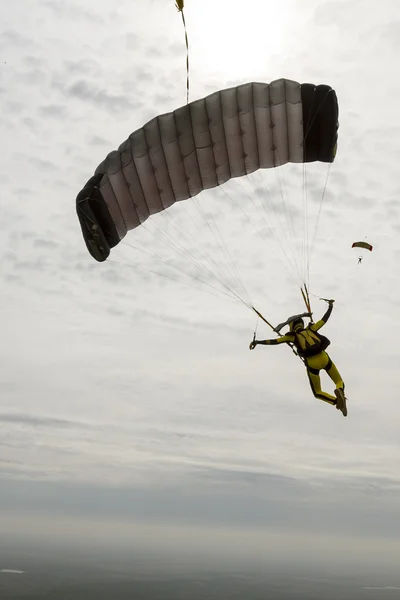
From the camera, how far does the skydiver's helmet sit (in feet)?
49.4

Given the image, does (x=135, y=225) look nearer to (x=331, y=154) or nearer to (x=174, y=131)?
(x=174, y=131)

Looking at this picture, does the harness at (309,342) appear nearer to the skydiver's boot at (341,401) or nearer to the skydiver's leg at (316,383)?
the skydiver's leg at (316,383)

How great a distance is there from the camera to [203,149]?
1579 centimetres

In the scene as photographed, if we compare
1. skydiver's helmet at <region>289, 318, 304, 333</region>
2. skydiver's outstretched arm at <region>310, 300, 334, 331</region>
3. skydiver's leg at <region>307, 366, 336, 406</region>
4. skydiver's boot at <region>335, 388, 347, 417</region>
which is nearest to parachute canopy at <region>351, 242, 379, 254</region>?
skydiver's outstretched arm at <region>310, 300, 334, 331</region>

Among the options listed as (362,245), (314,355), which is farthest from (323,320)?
(362,245)

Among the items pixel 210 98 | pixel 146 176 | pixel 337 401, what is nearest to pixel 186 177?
pixel 146 176

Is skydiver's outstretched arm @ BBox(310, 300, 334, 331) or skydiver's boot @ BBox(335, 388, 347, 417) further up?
skydiver's outstretched arm @ BBox(310, 300, 334, 331)

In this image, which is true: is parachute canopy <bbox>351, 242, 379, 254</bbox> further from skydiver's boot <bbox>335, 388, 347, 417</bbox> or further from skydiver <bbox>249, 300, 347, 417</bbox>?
skydiver's boot <bbox>335, 388, 347, 417</bbox>

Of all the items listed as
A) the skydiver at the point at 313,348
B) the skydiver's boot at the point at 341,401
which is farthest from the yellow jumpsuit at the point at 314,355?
the skydiver's boot at the point at 341,401

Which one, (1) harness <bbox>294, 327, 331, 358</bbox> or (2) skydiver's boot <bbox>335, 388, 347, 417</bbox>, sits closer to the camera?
(2) skydiver's boot <bbox>335, 388, 347, 417</bbox>

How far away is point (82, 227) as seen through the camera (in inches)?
640

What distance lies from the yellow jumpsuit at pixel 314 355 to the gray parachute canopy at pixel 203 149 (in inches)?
186

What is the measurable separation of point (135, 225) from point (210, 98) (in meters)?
3.99

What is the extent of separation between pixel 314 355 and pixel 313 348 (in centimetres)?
24
